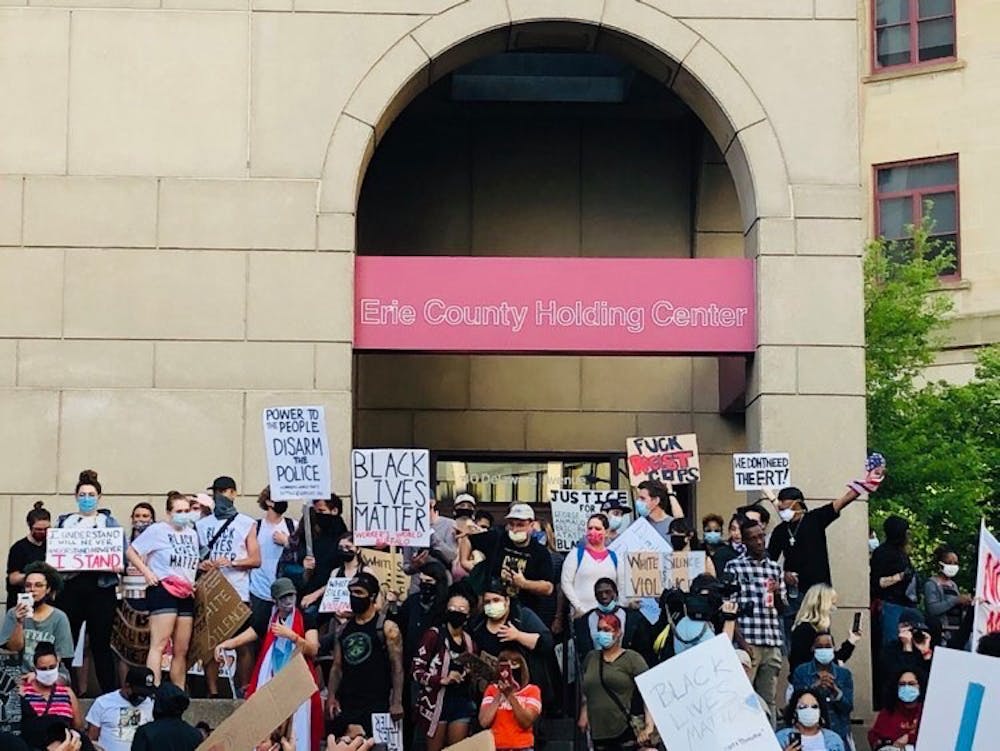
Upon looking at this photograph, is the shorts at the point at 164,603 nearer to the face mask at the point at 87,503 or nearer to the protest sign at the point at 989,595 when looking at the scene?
the face mask at the point at 87,503

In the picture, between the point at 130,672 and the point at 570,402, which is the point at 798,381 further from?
the point at 130,672

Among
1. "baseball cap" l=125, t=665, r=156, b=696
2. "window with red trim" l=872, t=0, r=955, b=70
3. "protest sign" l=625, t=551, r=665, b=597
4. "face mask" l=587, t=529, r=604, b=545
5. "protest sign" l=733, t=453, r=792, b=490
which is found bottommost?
"baseball cap" l=125, t=665, r=156, b=696

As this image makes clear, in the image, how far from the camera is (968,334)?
36.0m

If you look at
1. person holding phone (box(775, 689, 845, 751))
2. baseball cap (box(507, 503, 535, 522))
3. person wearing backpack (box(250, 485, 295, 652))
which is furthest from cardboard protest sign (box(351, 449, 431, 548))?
person holding phone (box(775, 689, 845, 751))

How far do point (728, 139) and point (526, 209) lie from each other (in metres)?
5.27

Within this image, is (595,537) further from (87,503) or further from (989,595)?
(989,595)

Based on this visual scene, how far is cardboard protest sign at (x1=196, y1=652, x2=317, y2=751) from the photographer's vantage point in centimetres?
1319

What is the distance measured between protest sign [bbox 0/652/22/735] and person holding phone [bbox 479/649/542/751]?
3.91 m

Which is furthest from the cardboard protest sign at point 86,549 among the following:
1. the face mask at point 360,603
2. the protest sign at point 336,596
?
the face mask at point 360,603

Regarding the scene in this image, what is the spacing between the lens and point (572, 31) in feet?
74.9

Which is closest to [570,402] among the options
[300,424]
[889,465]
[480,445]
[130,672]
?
[480,445]

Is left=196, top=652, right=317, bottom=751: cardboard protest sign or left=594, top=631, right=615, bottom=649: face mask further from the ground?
left=594, top=631, right=615, bottom=649: face mask

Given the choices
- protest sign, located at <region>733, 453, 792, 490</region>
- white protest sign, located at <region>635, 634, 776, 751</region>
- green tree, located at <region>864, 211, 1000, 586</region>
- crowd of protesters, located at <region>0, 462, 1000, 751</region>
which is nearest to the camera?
white protest sign, located at <region>635, 634, 776, 751</region>

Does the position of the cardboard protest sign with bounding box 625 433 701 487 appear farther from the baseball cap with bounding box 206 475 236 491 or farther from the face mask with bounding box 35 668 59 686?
the face mask with bounding box 35 668 59 686
